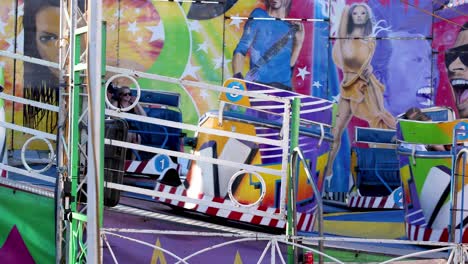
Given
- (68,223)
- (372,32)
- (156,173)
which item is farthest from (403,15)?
(68,223)

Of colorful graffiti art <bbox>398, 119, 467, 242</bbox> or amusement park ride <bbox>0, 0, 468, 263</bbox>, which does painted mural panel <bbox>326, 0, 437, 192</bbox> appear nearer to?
amusement park ride <bbox>0, 0, 468, 263</bbox>

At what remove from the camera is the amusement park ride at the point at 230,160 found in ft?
26.1

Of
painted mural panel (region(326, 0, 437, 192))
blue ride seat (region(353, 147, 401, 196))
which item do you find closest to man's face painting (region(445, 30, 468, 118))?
painted mural panel (region(326, 0, 437, 192))

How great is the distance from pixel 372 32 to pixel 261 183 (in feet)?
8.64

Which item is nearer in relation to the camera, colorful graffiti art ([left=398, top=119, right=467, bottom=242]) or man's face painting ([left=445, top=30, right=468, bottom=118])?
colorful graffiti art ([left=398, top=119, right=467, bottom=242])

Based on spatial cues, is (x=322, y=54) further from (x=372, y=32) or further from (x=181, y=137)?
(x=181, y=137)

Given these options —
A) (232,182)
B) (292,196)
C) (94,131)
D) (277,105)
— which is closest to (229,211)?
(232,182)

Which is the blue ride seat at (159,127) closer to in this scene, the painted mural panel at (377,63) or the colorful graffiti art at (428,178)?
the painted mural panel at (377,63)

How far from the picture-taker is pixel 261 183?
9156 mm

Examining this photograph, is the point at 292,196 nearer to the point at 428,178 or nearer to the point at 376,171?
the point at 428,178

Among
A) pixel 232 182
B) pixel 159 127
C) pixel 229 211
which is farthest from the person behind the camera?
pixel 159 127

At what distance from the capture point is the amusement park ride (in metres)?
7.95

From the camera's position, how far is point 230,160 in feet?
31.4

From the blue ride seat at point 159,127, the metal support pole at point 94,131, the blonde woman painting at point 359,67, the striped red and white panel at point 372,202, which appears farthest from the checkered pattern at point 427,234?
the metal support pole at point 94,131
